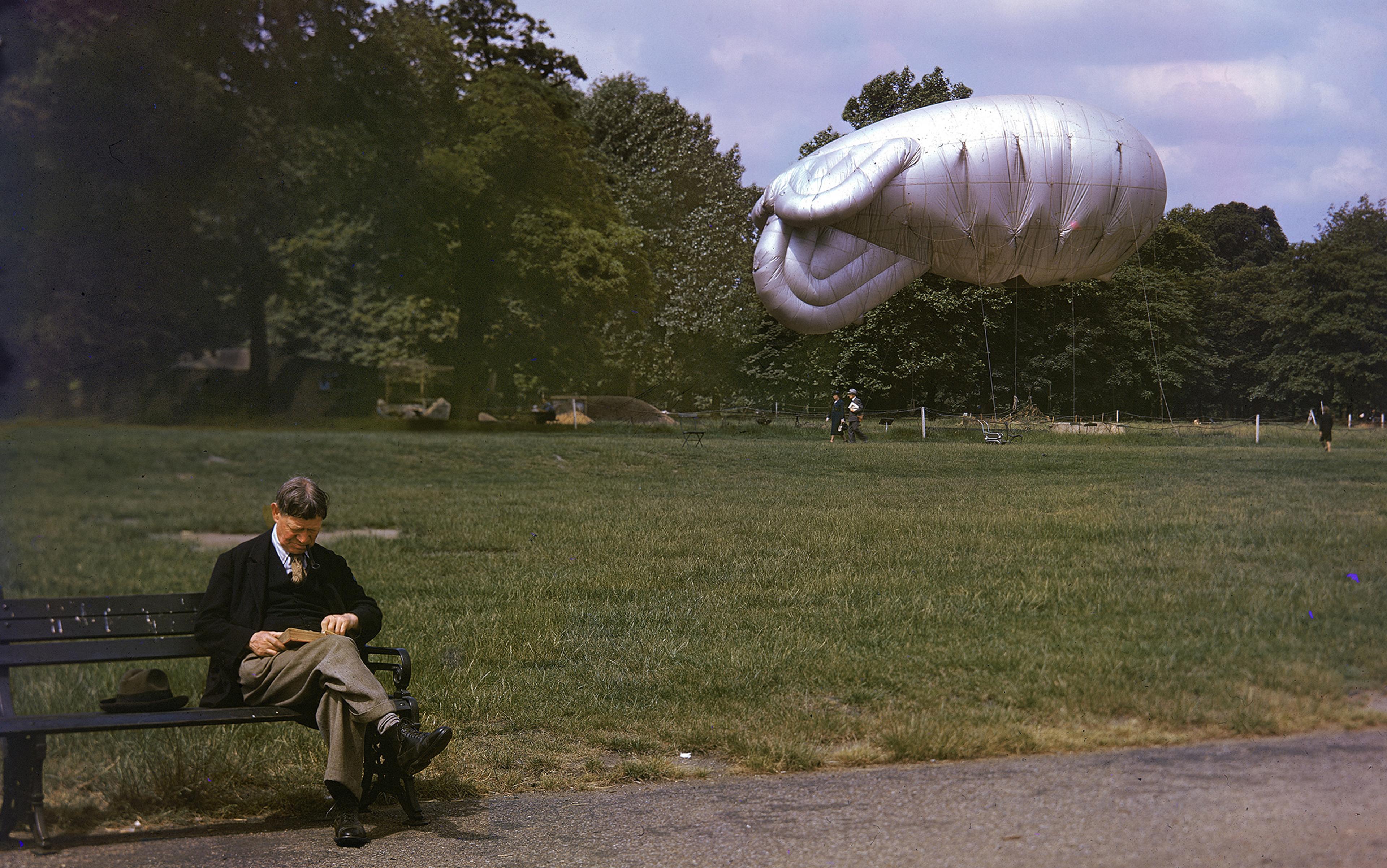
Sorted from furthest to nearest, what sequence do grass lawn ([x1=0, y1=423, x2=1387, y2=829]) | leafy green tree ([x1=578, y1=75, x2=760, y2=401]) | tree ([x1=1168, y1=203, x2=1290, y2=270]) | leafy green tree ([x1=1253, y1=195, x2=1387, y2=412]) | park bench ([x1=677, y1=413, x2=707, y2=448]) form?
park bench ([x1=677, y1=413, x2=707, y2=448]) → leafy green tree ([x1=578, y1=75, x2=760, y2=401]) → tree ([x1=1168, y1=203, x2=1290, y2=270]) → leafy green tree ([x1=1253, y1=195, x2=1387, y2=412]) → grass lawn ([x1=0, y1=423, x2=1387, y2=829])

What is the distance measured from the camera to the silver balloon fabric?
6.93 metres

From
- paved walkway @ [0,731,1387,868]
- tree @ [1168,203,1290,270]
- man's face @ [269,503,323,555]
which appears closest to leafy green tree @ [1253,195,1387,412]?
tree @ [1168,203,1290,270]

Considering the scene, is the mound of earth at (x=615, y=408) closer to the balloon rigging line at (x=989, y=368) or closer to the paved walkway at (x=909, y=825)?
the balloon rigging line at (x=989, y=368)

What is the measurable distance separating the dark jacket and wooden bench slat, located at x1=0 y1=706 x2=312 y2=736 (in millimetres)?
125

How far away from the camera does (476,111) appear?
24.5 ft

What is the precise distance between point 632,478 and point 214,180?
12.0 ft

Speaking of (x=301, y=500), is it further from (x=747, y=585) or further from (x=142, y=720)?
(x=747, y=585)

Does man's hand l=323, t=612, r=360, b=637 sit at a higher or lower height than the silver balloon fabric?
lower

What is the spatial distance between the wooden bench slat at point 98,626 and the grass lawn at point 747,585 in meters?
0.45

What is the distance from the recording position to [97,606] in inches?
141

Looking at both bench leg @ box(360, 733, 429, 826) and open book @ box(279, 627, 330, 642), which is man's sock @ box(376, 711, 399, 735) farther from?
open book @ box(279, 627, 330, 642)

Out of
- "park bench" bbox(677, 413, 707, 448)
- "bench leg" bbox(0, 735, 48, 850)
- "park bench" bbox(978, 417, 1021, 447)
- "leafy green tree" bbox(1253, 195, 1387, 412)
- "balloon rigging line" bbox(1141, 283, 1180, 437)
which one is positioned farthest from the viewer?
"park bench" bbox(677, 413, 707, 448)

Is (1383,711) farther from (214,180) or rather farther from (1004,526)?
(214,180)

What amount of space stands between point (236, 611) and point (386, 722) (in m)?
0.74
